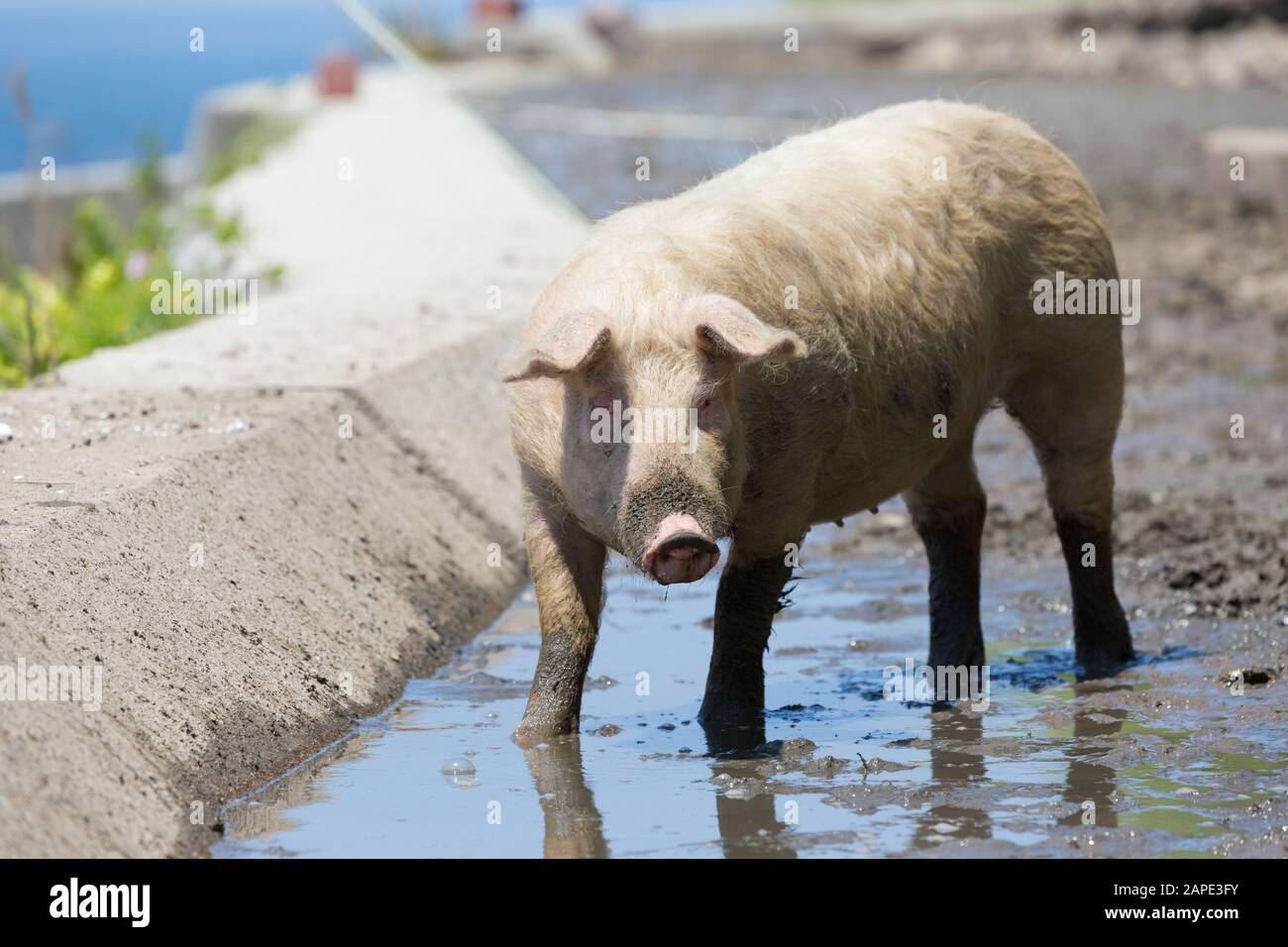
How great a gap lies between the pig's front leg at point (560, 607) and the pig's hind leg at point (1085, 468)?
2.01m

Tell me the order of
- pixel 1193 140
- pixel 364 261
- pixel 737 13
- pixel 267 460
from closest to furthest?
pixel 267 460
pixel 364 261
pixel 1193 140
pixel 737 13

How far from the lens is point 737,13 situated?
152ft

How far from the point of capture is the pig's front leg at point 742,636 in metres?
6.32

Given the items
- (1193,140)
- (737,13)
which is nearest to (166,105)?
(737,13)

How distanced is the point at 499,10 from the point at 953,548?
3609 cm

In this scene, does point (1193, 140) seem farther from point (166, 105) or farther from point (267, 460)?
point (166, 105)

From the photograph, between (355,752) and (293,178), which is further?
(293,178)

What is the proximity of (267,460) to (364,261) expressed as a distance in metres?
4.93

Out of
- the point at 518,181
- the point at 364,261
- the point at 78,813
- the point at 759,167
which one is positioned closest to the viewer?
the point at 78,813

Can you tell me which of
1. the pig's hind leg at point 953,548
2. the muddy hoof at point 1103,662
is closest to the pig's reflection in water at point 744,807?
the pig's hind leg at point 953,548

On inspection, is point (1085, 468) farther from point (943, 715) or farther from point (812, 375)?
point (812, 375)

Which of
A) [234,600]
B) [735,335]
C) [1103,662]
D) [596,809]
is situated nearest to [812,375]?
[735,335]

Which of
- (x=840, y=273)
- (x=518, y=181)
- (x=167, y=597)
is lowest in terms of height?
(x=167, y=597)

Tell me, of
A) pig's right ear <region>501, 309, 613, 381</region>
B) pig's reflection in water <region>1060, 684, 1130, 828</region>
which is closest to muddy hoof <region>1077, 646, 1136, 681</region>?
pig's reflection in water <region>1060, 684, 1130, 828</region>
